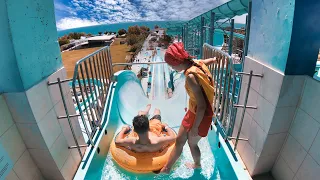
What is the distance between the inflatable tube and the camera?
2.30m

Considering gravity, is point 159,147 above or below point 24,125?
below

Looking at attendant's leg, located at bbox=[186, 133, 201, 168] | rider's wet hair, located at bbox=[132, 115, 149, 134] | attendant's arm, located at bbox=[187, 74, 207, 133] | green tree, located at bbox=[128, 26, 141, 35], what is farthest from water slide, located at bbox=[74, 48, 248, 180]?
green tree, located at bbox=[128, 26, 141, 35]

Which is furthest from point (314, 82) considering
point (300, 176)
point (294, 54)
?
point (300, 176)

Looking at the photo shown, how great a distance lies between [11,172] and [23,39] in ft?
3.69

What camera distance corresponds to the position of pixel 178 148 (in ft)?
7.05

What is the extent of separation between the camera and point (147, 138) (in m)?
2.35

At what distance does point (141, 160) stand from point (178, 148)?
52cm

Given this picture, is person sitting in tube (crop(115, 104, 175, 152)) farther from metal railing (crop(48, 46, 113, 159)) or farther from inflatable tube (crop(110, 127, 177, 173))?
metal railing (crop(48, 46, 113, 159))

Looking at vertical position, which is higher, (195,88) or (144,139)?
(195,88)

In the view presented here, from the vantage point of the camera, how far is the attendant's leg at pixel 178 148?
207cm

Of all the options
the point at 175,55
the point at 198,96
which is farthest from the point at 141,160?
the point at 175,55

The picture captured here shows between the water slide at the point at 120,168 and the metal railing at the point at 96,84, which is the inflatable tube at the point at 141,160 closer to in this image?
the water slide at the point at 120,168

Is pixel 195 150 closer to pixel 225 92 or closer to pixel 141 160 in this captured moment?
pixel 141 160

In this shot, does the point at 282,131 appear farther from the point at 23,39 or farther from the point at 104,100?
the point at 104,100
